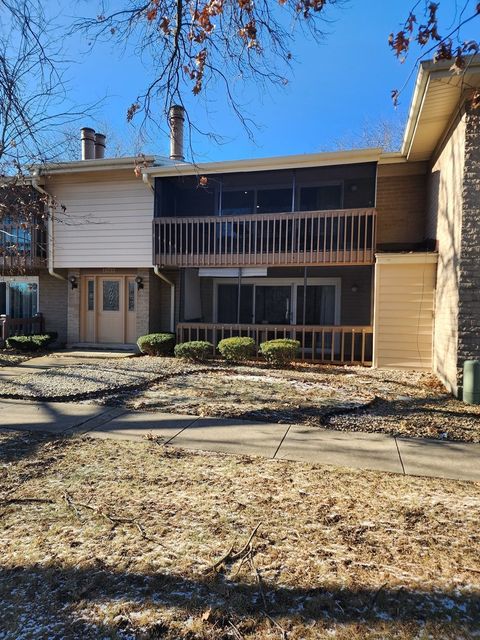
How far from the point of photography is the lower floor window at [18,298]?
14.5 meters

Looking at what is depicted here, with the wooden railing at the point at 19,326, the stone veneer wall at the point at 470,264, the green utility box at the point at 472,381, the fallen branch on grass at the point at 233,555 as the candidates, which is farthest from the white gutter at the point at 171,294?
the fallen branch on grass at the point at 233,555

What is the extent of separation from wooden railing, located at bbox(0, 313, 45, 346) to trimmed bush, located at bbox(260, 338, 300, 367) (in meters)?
8.28

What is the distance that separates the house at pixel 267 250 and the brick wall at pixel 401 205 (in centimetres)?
3

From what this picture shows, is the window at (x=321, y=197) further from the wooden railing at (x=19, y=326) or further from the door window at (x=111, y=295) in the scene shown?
the wooden railing at (x=19, y=326)

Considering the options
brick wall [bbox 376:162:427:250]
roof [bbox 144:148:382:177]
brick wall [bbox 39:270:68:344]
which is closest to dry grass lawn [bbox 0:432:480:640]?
roof [bbox 144:148:382:177]

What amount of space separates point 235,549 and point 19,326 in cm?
1348

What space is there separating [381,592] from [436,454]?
8.47 ft

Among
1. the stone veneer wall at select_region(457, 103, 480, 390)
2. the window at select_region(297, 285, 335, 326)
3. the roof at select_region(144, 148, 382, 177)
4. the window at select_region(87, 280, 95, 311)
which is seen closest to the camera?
the stone veneer wall at select_region(457, 103, 480, 390)

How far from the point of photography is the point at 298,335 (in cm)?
1205

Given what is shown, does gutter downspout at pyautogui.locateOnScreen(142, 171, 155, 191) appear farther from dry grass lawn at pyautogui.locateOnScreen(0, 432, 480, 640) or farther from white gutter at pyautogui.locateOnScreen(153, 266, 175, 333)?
dry grass lawn at pyautogui.locateOnScreen(0, 432, 480, 640)

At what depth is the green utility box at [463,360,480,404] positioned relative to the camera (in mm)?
6512

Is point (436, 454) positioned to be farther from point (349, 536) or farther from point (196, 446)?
point (196, 446)

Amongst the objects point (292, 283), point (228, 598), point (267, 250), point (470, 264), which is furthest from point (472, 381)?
point (292, 283)

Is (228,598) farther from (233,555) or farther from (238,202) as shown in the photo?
(238,202)
